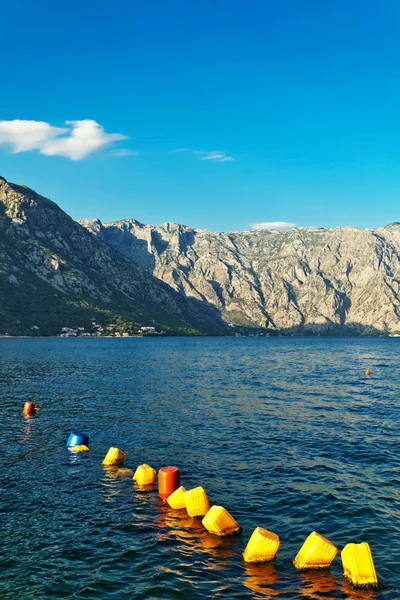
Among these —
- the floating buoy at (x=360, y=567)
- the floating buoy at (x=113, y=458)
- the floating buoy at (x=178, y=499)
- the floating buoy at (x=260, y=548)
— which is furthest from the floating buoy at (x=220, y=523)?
the floating buoy at (x=113, y=458)

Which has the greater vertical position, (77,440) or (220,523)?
(220,523)

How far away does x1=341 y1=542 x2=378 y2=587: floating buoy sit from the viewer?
16.4m

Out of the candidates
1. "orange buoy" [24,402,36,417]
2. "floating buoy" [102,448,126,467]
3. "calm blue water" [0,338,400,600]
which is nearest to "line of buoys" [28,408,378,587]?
"calm blue water" [0,338,400,600]

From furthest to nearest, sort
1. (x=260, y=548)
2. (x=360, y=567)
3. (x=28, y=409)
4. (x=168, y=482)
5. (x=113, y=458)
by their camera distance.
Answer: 1. (x=28, y=409)
2. (x=113, y=458)
3. (x=168, y=482)
4. (x=260, y=548)
5. (x=360, y=567)

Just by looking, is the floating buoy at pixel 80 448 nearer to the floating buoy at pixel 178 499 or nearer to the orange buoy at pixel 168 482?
the orange buoy at pixel 168 482

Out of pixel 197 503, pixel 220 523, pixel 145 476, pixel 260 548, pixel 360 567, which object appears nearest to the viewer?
pixel 360 567

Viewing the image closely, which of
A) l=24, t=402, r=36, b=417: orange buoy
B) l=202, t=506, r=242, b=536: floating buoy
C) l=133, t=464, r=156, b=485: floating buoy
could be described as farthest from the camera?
l=24, t=402, r=36, b=417: orange buoy

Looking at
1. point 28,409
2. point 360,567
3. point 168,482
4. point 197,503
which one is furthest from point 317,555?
point 28,409

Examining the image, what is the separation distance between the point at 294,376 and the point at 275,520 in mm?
71641

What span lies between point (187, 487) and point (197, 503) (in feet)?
13.9

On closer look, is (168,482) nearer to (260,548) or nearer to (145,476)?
(145,476)

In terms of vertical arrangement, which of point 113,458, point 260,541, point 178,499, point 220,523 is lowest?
point 113,458

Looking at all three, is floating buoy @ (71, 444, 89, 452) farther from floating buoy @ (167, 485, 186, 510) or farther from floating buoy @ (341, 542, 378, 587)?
floating buoy @ (341, 542, 378, 587)

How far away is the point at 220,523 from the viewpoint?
20359mm
